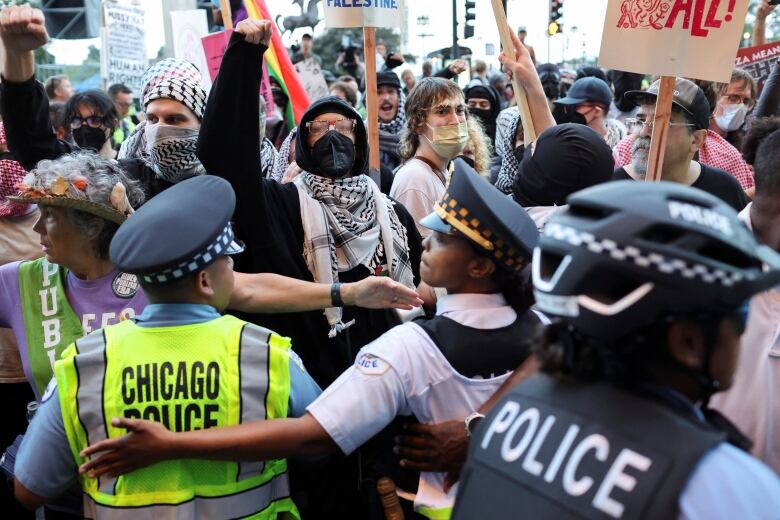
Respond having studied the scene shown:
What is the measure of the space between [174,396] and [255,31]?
55.1 inches

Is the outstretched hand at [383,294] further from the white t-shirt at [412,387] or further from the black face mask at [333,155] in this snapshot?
the black face mask at [333,155]

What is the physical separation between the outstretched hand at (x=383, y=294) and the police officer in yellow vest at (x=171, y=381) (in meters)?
0.52

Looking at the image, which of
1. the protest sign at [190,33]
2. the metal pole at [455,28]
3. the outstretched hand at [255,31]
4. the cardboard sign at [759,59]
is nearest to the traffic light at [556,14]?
the metal pole at [455,28]

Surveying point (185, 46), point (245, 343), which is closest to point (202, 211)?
point (245, 343)

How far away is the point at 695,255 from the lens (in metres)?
1.26

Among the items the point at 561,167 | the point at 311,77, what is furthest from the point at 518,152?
the point at 311,77

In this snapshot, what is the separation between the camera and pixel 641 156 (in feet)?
14.2

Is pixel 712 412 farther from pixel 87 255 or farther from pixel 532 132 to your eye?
pixel 532 132

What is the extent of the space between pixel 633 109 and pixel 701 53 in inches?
196

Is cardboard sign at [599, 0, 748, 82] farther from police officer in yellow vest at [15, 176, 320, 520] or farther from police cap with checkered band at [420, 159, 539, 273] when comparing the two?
police officer in yellow vest at [15, 176, 320, 520]

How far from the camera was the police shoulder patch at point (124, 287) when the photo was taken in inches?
106

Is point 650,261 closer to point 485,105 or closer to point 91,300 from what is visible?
point 91,300

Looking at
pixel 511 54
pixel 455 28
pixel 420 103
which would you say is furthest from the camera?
pixel 455 28

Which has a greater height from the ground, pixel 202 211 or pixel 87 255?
pixel 202 211
